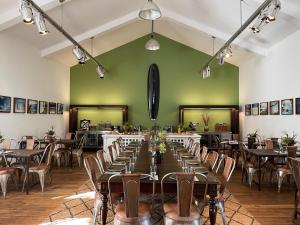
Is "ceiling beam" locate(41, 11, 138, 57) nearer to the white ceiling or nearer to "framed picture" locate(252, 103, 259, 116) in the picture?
the white ceiling

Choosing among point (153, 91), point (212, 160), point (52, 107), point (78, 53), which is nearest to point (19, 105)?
point (78, 53)

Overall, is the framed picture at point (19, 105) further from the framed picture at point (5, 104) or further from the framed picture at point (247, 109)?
the framed picture at point (247, 109)

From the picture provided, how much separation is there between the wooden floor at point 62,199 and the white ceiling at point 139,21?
3.67m

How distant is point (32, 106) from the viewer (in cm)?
851

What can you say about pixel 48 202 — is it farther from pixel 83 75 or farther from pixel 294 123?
pixel 83 75

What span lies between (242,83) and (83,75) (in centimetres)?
679

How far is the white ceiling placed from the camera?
20.4ft

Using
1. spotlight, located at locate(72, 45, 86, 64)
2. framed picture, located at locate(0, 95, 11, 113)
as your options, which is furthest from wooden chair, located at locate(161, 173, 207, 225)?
spotlight, located at locate(72, 45, 86, 64)

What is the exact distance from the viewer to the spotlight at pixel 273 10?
4727 mm

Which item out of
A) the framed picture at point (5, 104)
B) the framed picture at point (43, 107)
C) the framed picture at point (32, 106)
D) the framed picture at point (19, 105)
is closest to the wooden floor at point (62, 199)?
the framed picture at point (5, 104)

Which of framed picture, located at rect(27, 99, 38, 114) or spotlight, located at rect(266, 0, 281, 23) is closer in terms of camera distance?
spotlight, located at rect(266, 0, 281, 23)

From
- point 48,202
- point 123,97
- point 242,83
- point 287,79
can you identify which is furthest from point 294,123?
point 123,97

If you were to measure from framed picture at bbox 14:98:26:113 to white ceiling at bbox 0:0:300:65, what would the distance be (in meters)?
1.74

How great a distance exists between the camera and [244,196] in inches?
205
